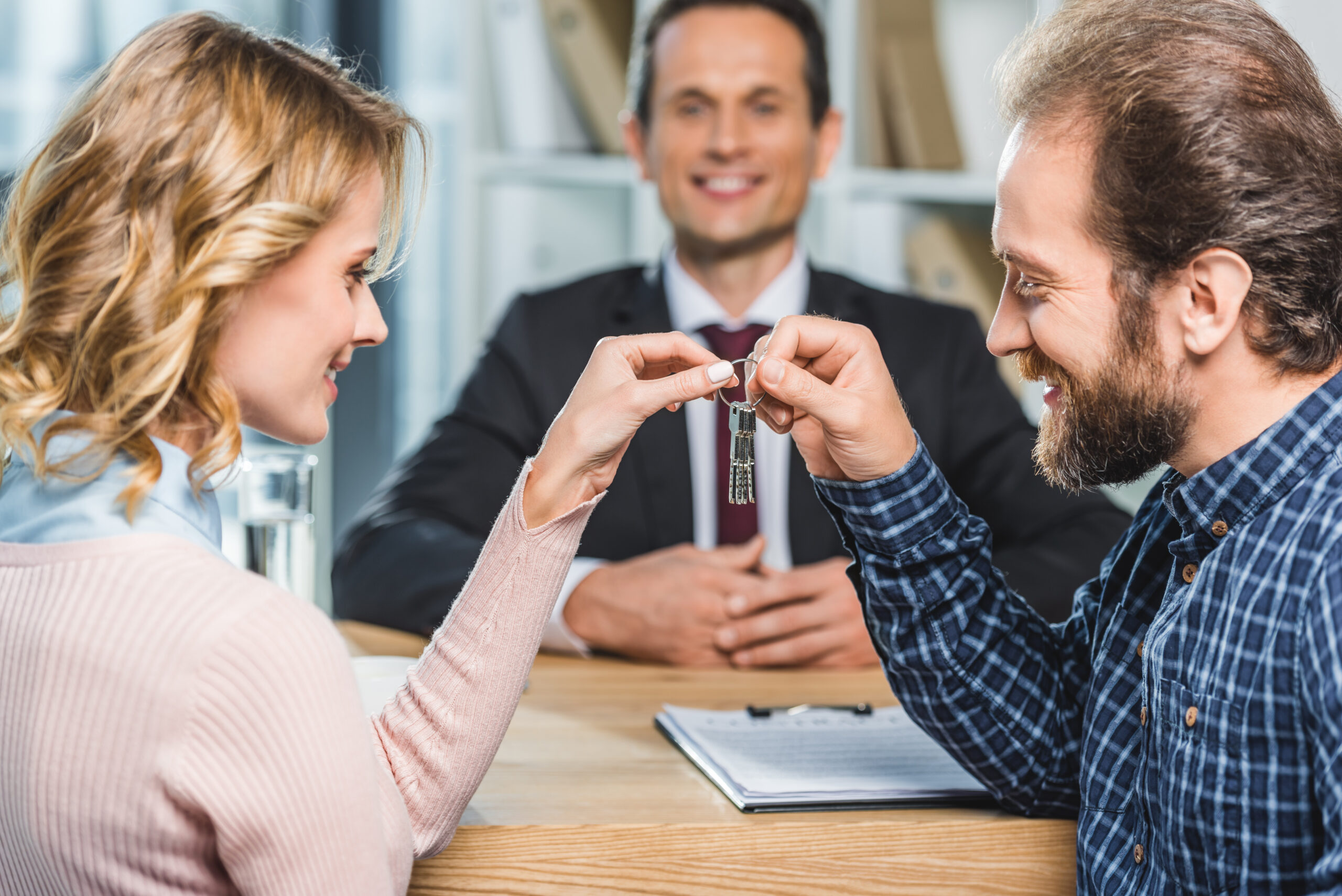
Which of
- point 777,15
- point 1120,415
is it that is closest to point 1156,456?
point 1120,415

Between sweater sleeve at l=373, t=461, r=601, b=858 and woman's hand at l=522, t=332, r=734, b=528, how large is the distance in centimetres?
2

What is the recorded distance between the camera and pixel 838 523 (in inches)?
41.9

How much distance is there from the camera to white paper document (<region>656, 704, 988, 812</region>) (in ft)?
3.09

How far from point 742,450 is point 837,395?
3.8 inches

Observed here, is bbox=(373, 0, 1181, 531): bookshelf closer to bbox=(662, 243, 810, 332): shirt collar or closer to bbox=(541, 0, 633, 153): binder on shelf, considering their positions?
bbox=(541, 0, 633, 153): binder on shelf

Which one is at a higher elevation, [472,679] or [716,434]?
[472,679]

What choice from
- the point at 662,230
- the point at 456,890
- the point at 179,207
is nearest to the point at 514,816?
the point at 456,890

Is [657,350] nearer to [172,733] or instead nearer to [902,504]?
[902,504]

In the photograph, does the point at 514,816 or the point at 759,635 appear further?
the point at 759,635

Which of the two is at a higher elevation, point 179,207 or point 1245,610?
point 179,207

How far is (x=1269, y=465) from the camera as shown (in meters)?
0.83

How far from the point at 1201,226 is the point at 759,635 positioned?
680 mm

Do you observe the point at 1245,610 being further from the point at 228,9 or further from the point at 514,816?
the point at 228,9

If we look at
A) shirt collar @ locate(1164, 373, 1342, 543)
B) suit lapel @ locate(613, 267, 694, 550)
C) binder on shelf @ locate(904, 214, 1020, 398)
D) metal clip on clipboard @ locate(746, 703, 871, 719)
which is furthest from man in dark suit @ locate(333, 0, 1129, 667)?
shirt collar @ locate(1164, 373, 1342, 543)
